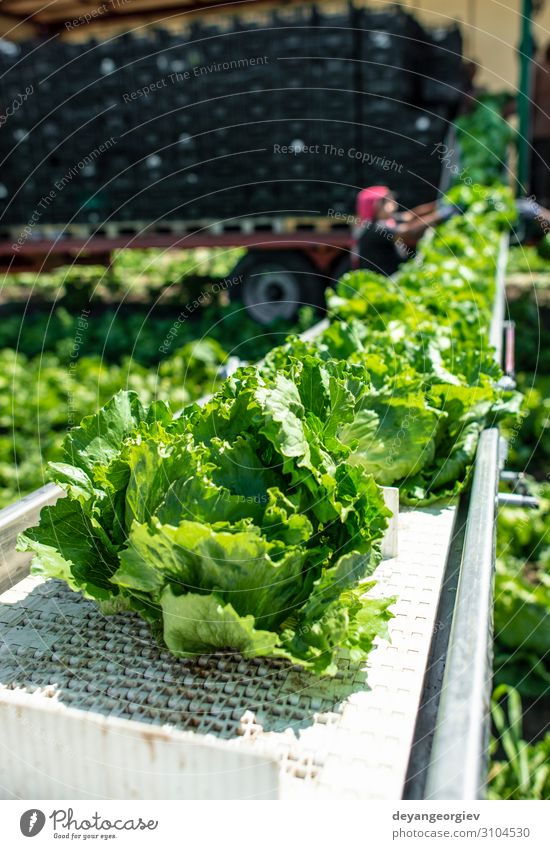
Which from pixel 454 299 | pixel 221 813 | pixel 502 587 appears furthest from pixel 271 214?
pixel 221 813

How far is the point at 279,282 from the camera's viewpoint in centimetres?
1054

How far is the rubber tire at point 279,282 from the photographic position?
34.2ft

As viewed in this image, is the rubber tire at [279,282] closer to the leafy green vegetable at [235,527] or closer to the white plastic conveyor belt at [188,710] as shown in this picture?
the leafy green vegetable at [235,527]

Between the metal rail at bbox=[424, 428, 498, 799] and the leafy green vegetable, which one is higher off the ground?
the leafy green vegetable

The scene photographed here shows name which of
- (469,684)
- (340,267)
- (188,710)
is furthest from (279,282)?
(469,684)

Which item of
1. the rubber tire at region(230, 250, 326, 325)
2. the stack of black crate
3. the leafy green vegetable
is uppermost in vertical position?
the stack of black crate

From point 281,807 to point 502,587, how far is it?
410 centimetres

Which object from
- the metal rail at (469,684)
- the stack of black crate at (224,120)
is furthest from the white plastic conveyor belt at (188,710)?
the stack of black crate at (224,120)

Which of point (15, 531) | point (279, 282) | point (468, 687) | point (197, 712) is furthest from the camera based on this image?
point (279, 282)

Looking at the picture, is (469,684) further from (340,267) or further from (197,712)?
(340,267)

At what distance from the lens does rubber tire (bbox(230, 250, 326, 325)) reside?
34.2ft

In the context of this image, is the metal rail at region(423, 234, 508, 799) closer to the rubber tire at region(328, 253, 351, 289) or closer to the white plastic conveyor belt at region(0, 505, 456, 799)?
the white plastic conveyor belt at region(0, 505, 456, 799)

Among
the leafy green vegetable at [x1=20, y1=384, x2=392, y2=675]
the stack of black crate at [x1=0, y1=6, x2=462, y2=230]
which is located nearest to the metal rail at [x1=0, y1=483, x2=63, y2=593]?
the leafy green vegetable at [x1=20, y1=384, x2=392, y2=675]

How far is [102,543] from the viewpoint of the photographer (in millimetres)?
2398
